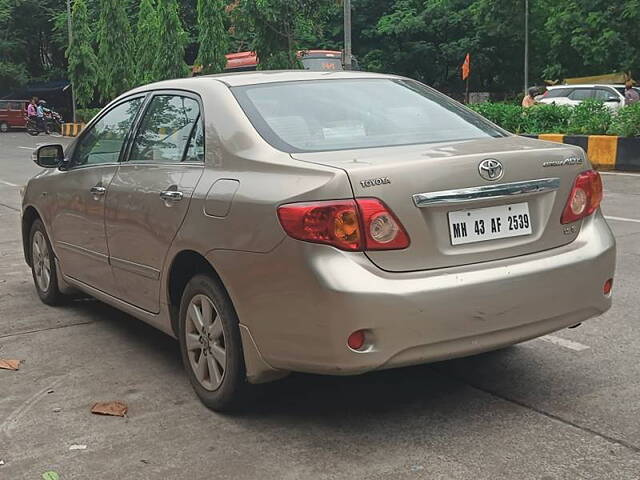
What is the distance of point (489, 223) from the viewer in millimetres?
3424

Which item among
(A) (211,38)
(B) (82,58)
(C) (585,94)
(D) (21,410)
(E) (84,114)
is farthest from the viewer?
(E) (84,114)

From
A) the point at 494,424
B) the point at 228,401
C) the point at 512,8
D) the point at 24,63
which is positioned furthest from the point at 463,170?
the point at 24,63

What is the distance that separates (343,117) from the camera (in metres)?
3.92

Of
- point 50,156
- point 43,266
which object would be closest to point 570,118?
point 43,266

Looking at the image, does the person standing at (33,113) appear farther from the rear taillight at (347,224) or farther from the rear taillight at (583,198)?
the rear taillight at (347,224)

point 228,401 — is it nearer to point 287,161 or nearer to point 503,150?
point 287,161

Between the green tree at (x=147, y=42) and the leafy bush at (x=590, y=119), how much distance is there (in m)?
18.9

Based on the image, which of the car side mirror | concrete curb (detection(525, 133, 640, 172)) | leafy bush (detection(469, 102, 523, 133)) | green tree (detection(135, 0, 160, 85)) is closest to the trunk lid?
the car side mirror

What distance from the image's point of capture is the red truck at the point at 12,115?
41.4 meters

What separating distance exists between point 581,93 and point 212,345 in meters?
23.0

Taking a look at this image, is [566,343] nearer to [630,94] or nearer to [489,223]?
[489,223]

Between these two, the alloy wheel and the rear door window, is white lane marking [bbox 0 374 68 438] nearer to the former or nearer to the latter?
the alloy wheel

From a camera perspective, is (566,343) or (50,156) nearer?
(566,343)

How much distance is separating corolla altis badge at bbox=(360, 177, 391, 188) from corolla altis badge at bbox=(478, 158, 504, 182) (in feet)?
1.32
